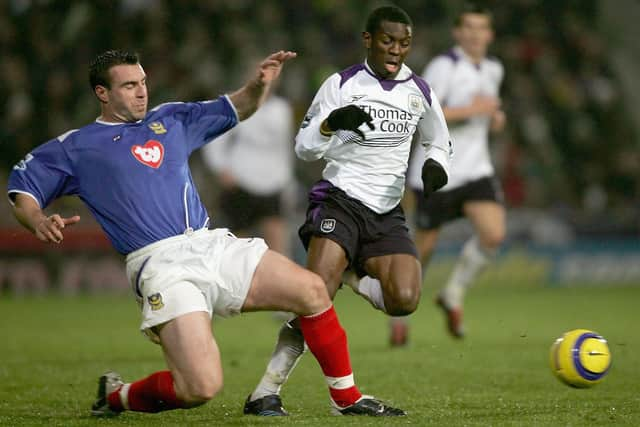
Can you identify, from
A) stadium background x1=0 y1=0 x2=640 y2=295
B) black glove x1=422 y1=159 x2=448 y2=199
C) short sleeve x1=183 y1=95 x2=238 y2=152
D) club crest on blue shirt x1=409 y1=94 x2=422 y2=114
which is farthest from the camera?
stadium background x1=0 y1=0 x2=640 y2=295

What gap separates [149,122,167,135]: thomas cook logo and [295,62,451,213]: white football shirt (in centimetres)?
85

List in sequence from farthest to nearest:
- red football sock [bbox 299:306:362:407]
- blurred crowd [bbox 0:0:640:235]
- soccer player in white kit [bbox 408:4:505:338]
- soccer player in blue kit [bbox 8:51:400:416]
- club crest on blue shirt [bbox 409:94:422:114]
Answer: blurred crowd [bbox 0:0:640:235] → soccer player in white kit [bbox 408:4:505:338] → club crest on blue shirt [bbox 409:94:422:114] → red football sock [bbox 299:306:362:407] → soccer player in blue kit [bbox 8:51:400:416]

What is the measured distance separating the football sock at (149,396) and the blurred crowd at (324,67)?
31.9 feet

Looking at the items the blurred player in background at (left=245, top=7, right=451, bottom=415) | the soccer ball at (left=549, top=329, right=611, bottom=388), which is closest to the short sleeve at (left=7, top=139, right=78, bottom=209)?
the blurred player in background at (left=245, top=7, right=451, bottom=415)

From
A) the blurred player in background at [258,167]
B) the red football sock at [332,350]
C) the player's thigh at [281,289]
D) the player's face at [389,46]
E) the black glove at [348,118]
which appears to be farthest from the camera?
the blurred player in background at [258,167]

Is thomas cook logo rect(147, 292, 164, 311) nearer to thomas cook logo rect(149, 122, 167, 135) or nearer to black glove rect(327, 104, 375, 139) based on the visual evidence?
thomas cook logo rect(149, 122, 167, 135)

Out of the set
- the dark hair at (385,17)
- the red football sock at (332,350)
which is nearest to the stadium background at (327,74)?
the dark hair at (385,17)

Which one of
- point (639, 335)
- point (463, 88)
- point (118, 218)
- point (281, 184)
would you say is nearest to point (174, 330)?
point (118, 218)

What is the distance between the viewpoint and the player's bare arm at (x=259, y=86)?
18.6 ft

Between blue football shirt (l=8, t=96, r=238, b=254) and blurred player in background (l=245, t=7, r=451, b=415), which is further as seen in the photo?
blurred player in background (l=245, t=7, r=451, b=415)

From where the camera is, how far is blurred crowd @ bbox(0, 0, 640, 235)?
1516cm

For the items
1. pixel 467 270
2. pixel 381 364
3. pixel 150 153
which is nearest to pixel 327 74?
pixel 467 270

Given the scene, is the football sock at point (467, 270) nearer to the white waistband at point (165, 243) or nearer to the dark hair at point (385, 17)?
the dark hair at point (385, 17)

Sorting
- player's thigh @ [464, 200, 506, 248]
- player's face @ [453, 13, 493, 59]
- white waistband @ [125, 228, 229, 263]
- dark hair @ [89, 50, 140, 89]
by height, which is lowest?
white waistband @ [125, 228, 229, 263]
